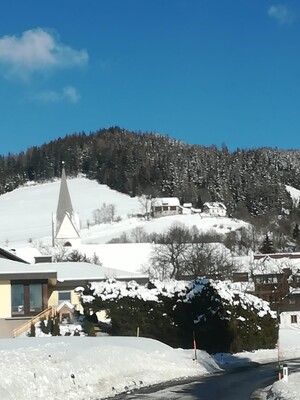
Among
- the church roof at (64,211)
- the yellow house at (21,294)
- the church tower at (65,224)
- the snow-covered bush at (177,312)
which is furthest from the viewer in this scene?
the church roof at (64,211)

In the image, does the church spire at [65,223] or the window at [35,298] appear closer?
the window at [35,298]

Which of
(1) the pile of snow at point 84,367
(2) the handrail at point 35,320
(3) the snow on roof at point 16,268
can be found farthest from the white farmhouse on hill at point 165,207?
(1) the pile of snow at point 84,367

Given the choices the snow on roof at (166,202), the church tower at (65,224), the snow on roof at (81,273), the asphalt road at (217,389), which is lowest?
the asphalt road at (217,389)

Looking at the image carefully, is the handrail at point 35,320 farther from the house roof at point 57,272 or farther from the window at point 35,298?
the house roof at point 57,272

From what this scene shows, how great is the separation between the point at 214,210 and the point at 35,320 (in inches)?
5528

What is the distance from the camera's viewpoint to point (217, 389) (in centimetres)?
1922

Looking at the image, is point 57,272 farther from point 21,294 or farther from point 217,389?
point 217,389

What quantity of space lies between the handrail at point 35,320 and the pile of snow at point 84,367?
32.9 feet

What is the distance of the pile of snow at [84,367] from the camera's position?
16625 millimetres

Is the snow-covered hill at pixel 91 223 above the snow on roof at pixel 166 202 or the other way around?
the other way around

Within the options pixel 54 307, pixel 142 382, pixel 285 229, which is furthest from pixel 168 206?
pixel 142 382

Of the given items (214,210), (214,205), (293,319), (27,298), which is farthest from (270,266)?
(214,205)

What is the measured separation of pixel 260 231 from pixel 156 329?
394 ft

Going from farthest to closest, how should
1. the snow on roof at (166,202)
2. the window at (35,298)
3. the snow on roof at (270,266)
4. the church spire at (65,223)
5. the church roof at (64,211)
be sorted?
1. the snow on roof at (166,202)
2. the church roof at (64,211)
3. the church spire at (65,223)
4. the snow on roof at (270,266)
5. the window at (35,298)
